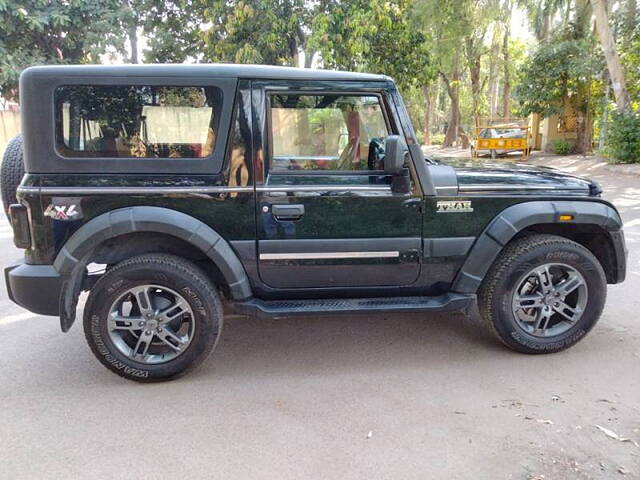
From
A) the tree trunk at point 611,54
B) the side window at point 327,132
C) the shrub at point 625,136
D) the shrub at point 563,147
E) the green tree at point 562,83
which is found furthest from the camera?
the shrub at point 563,147

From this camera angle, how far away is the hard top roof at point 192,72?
9.69ft

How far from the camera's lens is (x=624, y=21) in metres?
15.7

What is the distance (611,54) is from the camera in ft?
46.0

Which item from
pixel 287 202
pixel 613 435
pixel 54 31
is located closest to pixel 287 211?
pixel 287 202

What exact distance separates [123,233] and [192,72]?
1075 millimetres

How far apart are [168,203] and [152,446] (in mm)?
1391

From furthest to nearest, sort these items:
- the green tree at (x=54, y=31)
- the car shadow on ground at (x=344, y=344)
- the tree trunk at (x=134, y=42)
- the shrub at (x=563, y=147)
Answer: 1. the shrub at (x=563, y=147)
2. the tree trunk at (x=134, y=42)
3. the green tree at (x=54, y=31)
4. the car shadow on ground at (x=344, y=344)

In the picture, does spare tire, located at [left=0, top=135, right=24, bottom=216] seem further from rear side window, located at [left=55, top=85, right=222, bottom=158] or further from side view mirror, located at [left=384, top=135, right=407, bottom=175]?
side view mirror, located at [left=384, top=135, right=407, bottom=175]

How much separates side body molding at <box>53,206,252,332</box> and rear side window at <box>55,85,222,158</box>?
382 millimetres

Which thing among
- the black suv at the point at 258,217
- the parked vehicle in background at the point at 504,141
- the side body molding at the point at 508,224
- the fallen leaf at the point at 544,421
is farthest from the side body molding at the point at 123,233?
the parked vehicle in background at the point at 504,141

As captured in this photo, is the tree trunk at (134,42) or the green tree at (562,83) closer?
the tree trunk at (134,42)

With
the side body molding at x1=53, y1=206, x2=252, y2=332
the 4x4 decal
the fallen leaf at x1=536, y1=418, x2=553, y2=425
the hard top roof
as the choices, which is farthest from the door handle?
the fallen leaf at x1=536, y1=418, x2=553, y2=425

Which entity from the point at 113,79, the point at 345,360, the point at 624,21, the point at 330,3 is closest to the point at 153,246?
the point at 113,79

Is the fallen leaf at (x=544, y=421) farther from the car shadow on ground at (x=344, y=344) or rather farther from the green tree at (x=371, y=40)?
the green tree at (x=371, y=40)
